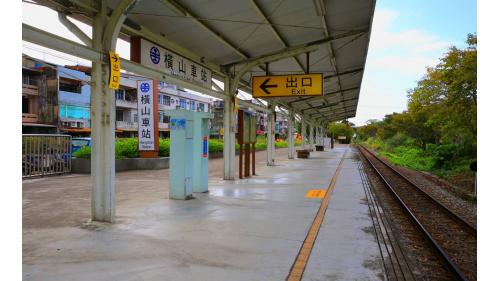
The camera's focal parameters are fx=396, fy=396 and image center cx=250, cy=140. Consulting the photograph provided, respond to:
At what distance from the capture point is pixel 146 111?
46.4ft

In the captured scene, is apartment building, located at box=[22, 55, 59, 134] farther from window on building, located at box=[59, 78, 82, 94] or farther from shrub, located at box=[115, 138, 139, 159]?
shrub, located at box=[115, 138, 139, 159]

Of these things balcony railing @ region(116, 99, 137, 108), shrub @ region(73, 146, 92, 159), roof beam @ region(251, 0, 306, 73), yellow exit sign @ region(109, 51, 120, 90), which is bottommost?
shrub @ region(73, 146, 92, 159)

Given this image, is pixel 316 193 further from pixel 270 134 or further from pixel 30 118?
pixel 30 118

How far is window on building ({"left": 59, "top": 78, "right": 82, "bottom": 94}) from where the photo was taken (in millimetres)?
32550

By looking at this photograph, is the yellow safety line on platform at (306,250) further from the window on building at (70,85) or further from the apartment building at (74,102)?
the window on building at (70,85)

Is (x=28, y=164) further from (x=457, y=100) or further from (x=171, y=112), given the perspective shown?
(x=457, y=100)

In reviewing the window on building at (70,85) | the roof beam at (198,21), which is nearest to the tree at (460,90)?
the roof beam at (198,21)

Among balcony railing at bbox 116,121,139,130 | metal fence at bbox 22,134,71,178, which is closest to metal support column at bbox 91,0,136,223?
metal fence at bbox 22,134,71,178

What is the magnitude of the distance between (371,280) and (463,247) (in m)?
3.40

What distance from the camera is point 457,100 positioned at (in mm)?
16516

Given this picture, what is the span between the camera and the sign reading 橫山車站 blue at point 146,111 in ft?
45.9

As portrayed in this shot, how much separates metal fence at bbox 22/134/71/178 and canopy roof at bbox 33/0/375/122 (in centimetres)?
566

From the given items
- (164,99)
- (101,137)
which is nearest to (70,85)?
(164,99)

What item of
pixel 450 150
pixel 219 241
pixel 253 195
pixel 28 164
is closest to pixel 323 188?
pixel 253 195
